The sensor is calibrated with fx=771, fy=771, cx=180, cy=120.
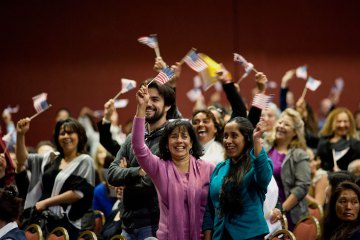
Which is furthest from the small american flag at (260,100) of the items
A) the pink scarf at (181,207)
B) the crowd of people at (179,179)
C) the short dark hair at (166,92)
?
the pink scarf at (181,207)

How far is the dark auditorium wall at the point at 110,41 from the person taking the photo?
32.1 feet

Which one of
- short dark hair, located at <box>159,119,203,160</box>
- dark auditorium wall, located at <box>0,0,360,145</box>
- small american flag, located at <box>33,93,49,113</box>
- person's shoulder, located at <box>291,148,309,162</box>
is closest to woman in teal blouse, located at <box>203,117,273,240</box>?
short dark hair, located at <box>159,119,203,160</box>

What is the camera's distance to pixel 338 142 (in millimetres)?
6207

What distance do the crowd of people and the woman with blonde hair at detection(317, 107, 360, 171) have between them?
67cm

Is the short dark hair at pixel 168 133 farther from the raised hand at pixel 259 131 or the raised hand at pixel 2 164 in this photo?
the raised hand at pixel 2 164

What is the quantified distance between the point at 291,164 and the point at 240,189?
172 centimetres

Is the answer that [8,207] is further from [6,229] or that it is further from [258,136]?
[258,136]

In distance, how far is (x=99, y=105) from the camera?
9781mm

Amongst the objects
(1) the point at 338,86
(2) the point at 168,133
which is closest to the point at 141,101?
(2) the point at 168,133

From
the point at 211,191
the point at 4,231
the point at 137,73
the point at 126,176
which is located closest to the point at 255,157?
the point at 211,191

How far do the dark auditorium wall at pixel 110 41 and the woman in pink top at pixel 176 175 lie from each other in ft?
19.1

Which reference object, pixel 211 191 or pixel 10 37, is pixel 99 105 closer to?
Result: pixel 10 37

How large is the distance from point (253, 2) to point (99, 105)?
2354mm

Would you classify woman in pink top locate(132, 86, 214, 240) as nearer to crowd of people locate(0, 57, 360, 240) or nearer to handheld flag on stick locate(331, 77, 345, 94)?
crowd of people locate(0, 57, 360, 240)
